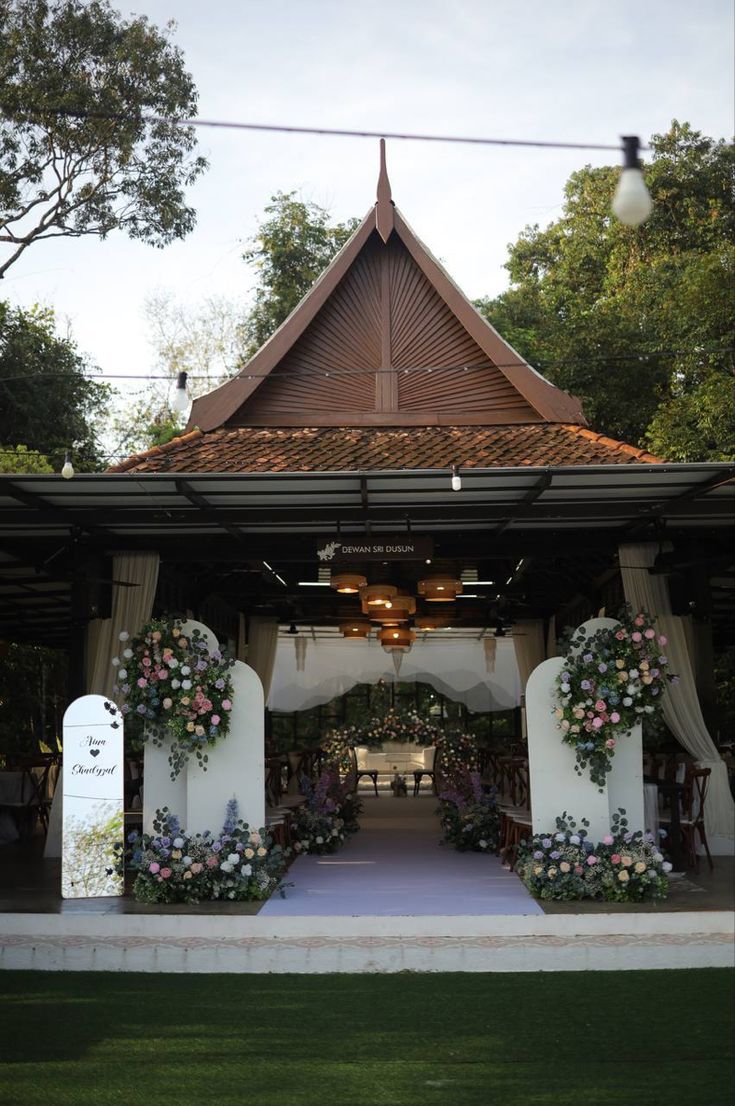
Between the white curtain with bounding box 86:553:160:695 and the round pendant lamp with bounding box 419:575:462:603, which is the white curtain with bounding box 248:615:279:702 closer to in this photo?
the round pendant lamp with bounding box 419:575:462:603

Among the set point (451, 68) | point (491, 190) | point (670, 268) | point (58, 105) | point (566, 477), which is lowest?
point (566, 477)

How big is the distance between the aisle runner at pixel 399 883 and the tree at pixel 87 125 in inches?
521

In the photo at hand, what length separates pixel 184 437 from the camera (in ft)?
38.7

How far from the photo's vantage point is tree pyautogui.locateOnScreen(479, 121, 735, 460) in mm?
20156

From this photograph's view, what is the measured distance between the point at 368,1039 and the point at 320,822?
222 inches

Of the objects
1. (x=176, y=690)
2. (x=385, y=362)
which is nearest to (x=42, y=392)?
(x=385, y=362)

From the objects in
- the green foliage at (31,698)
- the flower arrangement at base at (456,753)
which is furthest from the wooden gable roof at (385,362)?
the green foliage at (31,698)

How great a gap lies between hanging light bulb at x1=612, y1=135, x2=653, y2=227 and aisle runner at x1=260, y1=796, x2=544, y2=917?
4511 mm

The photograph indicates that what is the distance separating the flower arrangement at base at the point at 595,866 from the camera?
807 cm

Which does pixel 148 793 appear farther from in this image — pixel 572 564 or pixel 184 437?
pixel 572 564

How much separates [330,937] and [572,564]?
6687 mm

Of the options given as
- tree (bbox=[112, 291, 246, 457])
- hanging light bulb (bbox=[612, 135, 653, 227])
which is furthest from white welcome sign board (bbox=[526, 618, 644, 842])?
tree (bbox=[112, 291, 246, 457])

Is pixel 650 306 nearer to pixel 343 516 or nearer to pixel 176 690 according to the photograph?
pixel 343 516

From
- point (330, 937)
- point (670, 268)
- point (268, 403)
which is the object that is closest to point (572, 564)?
point (268, 403)
